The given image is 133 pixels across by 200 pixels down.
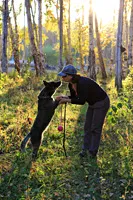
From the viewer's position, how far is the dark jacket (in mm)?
4978

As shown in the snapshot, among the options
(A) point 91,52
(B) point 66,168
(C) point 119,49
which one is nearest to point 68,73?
(B) point 66,168

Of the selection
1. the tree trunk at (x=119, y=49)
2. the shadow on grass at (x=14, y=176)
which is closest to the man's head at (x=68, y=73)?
the shadow on grass at (x=14, y=176)

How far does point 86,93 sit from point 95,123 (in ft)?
2.20

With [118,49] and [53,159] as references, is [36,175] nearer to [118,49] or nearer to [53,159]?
[53,159]

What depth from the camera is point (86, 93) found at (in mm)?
5047

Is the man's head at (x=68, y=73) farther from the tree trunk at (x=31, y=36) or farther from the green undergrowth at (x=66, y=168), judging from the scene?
the tree trunk at (x=31, y=36)

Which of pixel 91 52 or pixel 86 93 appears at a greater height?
pixel 91 52

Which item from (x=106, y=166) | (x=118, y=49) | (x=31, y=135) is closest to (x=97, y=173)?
(x=106, y=166)

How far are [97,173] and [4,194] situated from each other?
1.69 meters

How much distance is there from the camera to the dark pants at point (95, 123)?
5246 mm

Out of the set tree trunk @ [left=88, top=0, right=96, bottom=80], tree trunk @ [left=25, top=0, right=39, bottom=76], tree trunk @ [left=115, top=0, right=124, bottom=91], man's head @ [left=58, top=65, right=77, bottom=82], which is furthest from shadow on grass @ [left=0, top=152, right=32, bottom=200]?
tree trunk @ [left=25, top=0, right=39, bottom=76]

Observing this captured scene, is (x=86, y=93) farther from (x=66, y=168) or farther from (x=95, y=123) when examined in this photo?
(x=66, y=168)

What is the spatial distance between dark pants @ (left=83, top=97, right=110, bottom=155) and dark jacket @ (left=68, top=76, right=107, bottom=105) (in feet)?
0.38

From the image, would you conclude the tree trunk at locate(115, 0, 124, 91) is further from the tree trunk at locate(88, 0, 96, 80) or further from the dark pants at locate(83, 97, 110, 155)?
the dark pants at locate(83, 97, 110, 155)
